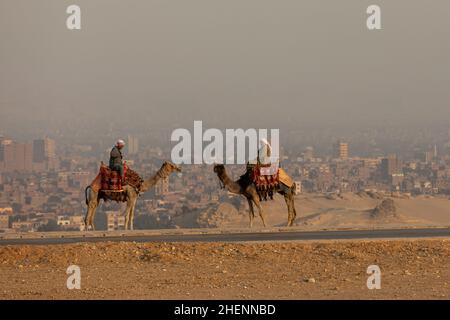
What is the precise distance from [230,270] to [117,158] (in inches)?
372

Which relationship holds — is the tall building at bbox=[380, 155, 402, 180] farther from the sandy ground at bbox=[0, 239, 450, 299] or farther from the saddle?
the sandy ground at bbox=[0, 239, 450, 299]

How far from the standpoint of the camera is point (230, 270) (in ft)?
78.1

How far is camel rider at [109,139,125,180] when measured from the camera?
32.3 metres

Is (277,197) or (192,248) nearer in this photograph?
(192,248)

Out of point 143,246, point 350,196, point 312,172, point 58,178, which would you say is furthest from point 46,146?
point 143,246

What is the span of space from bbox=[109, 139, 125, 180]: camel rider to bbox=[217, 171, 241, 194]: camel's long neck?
3210mm

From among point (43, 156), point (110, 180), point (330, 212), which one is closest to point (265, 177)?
point (110, 180)

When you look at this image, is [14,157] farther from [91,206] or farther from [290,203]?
[290,203]

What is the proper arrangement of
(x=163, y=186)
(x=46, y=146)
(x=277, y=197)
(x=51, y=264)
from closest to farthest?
(x=51, y=264) → (x=277, y=197) → (x=163, y=186) → (x=46, y=146)

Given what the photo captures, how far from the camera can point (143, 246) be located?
2652cm

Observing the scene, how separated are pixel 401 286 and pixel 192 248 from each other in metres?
6.05

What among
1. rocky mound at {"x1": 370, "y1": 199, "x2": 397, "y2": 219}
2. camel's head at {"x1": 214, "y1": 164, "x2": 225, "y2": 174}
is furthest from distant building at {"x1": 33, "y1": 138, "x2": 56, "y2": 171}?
camel's head at {"x1": 214, "y1": 164, "x2": 225, "y2": 174}

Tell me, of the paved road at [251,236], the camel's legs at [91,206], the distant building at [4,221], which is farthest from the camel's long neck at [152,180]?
the distant building at [4,221]
